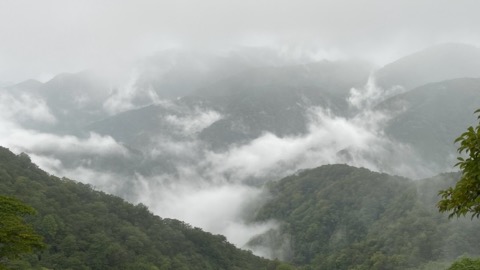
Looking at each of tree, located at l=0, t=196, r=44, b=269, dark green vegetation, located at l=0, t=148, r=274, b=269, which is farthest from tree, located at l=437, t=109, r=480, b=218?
dark green vegetation, located at l=0, t=148, r=274, b=269

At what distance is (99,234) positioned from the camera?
11106 centimetres

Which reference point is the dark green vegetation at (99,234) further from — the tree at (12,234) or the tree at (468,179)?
the tree at (468,179)

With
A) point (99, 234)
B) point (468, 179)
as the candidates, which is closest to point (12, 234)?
point (468, 179)

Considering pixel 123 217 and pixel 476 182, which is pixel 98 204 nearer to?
pixel 123 217

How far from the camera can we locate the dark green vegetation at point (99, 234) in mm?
101231

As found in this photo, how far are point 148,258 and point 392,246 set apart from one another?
3729 inches

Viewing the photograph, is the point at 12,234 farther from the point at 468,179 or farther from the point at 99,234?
the point at 99,234

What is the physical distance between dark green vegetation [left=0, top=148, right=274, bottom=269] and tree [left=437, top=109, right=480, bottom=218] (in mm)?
77279

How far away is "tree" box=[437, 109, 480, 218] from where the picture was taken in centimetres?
1165

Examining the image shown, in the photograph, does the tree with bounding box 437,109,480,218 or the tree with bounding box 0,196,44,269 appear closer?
the tree with bounding box 437,109,480,218

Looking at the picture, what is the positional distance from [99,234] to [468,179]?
362 feet

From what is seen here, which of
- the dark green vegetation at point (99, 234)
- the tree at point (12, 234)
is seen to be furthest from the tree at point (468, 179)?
the dark green vegetation at point (99, 234)

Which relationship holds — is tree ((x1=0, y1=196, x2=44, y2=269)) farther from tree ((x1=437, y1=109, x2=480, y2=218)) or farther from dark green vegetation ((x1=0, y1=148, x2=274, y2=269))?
dark green vegetation ((x1=0, y1=148, x2=274, y2=269))

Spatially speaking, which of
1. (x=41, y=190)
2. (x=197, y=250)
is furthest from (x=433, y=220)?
(x=41, y=190)
